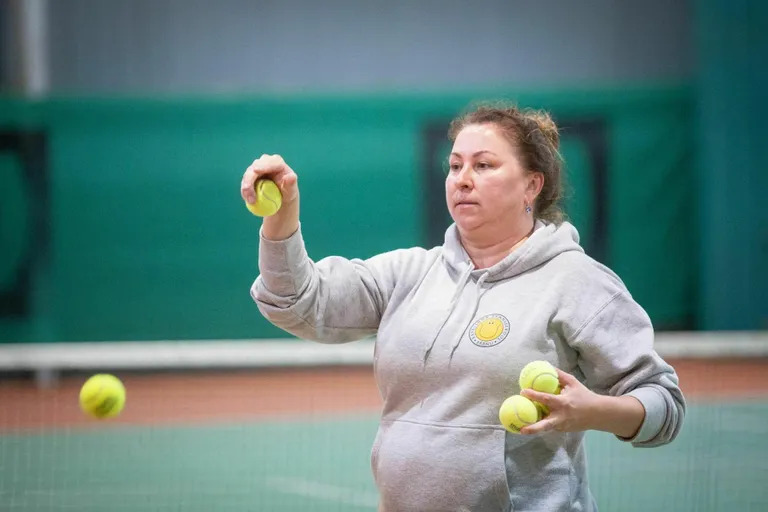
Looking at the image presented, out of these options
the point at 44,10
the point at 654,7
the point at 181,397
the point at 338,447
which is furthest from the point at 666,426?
the point at 654,7

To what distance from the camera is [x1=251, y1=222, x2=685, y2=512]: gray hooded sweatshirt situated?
108 inches

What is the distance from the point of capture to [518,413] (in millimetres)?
2480

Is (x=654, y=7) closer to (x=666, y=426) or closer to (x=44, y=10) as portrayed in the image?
(x=44, y=10)

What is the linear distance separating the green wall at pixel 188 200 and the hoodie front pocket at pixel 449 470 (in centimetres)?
839

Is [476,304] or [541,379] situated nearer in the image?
[541,379]

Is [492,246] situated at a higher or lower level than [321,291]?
higher

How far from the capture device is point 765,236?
42.0ft

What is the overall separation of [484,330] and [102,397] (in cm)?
160

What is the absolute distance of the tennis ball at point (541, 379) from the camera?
2.49 metres

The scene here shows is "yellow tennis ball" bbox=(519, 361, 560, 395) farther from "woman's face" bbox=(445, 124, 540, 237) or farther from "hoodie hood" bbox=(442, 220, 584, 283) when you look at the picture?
"woman's face" bbox=(445, 124, 540, 237)

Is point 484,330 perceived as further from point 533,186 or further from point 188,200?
point 188,200

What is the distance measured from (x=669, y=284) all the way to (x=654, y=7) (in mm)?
3582

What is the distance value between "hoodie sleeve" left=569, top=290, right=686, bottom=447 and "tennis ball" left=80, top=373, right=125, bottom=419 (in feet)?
5.83

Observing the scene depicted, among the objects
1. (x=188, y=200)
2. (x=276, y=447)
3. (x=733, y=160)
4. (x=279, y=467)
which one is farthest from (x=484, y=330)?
(x=733, y=160)
